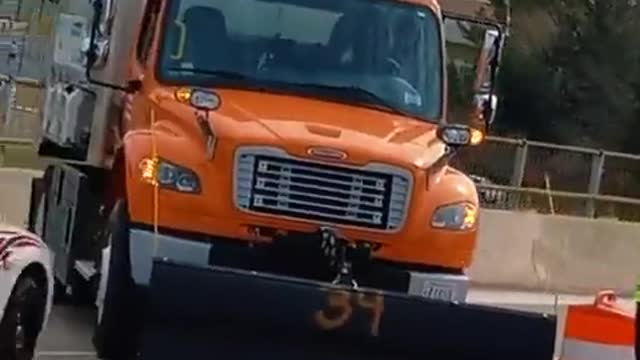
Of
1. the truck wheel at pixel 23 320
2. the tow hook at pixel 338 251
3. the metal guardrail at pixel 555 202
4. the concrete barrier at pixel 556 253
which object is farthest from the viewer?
the metal guardrail at pixel 555 202

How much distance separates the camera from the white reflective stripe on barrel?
466 inches

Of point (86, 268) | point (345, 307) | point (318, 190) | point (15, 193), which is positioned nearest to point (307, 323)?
point (345, 307)

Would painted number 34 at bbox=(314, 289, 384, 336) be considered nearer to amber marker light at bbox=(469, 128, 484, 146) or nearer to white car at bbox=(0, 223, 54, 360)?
white car at bbox=(0, 223, 54, 360)

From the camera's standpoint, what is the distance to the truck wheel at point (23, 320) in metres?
10.9

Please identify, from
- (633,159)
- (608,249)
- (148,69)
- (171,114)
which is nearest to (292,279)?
(171,114)

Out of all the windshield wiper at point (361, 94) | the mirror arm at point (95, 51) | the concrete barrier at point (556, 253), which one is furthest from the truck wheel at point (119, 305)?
the concrete barrier at point (556, 253)

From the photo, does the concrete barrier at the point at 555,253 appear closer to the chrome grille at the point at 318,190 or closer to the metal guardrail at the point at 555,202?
the metal guardrail at the point at 555,202

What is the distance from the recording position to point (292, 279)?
10.2 metres

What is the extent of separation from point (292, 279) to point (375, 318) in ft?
1.61

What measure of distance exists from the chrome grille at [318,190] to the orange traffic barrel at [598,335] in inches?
56.3

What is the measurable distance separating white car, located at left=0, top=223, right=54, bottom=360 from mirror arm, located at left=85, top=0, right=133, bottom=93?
1615 millimetres

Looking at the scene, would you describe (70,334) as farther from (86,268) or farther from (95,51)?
(95,51)

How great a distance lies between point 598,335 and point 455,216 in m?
1.24

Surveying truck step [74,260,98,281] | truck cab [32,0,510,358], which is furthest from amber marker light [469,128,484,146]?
truck step [74,260,98,281]
